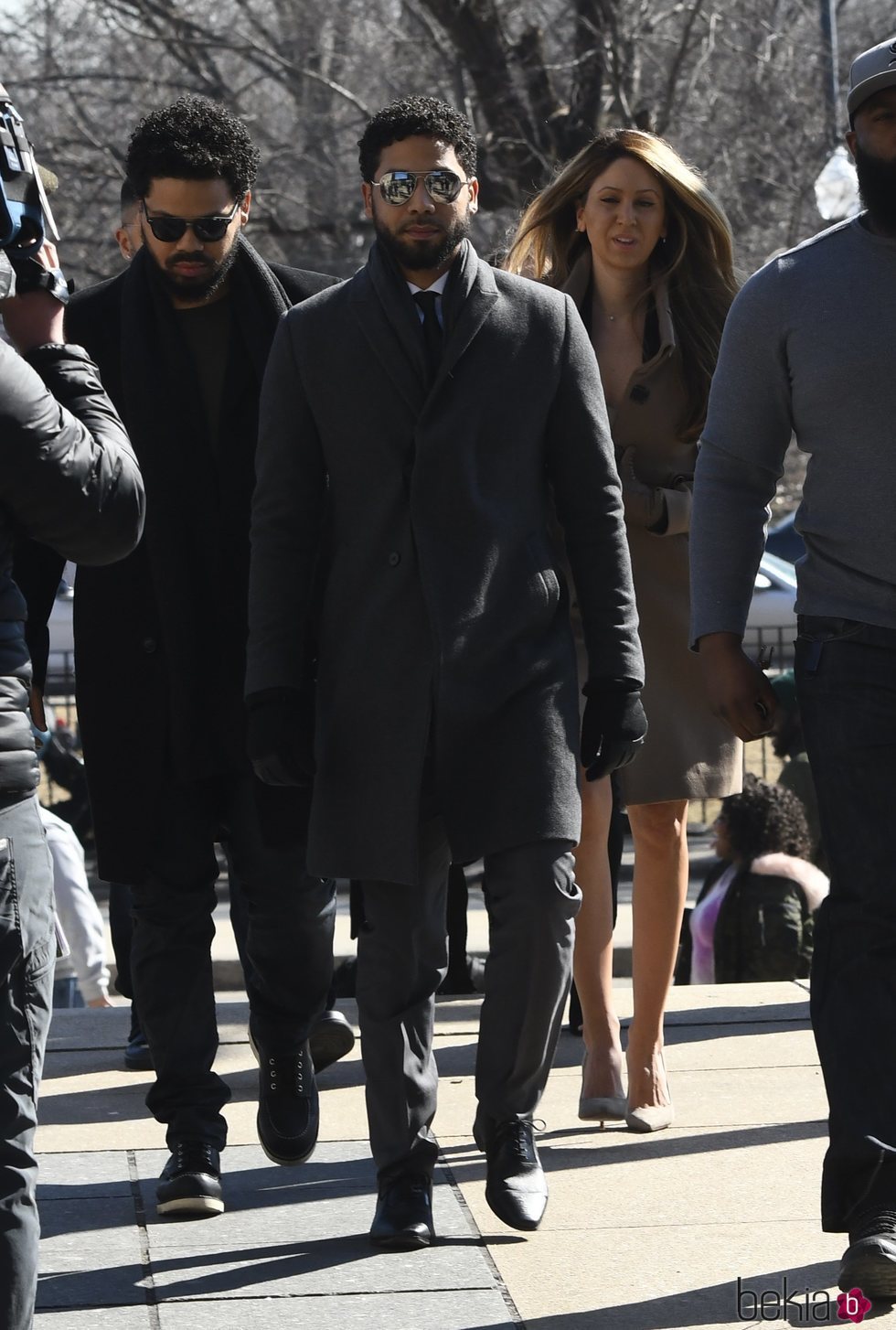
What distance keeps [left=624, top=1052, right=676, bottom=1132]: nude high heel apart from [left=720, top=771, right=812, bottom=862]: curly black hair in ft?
8.00

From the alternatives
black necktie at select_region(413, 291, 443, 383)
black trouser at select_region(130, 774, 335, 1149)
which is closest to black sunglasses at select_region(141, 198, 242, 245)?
black necktie at select_region(413, 291, 443, 383)

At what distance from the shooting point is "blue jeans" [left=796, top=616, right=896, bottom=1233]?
3547 mm

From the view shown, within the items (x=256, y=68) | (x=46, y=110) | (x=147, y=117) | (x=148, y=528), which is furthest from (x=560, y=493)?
(x=256, y=68)

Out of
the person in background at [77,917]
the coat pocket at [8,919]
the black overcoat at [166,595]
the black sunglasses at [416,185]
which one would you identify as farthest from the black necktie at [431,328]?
the person in background at [77,917]

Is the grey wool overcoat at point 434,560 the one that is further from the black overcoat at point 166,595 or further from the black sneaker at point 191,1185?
the black sneaker at point 191,1185

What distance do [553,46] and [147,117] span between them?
10.9 metres

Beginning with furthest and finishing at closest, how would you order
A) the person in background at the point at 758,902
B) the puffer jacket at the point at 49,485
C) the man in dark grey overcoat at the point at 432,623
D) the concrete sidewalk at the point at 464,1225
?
the person in background at the point at 758,902, the man in dark grey overcoat at the point at 432,623, the concrete sidewalk at the point at 464,1225, the puffer jacket at the point at 49,485

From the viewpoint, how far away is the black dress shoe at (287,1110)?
429 centimetres

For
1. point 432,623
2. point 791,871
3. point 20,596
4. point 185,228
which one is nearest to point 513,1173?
point 432,623

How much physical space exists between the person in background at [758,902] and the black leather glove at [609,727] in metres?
2.99

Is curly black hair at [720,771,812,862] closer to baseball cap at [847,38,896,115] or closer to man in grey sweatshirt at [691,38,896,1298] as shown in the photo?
man in grey sweatshirt at [691,38,896,1298]

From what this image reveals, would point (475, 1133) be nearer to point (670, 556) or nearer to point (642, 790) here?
point (642, 790)

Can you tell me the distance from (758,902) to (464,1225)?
10.9 ft

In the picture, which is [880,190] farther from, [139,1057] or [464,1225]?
[139,1057]
